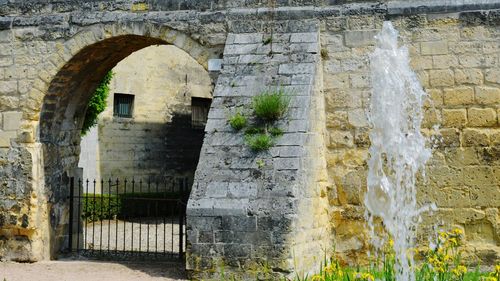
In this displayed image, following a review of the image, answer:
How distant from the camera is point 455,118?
7855 millimetres

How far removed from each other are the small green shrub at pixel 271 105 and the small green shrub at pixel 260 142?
267mm

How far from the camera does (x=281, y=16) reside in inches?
328

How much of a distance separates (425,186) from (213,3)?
11.1 ft

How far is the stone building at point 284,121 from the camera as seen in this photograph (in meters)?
6.79

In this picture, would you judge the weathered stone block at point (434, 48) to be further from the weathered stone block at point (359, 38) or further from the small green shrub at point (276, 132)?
the small green shrub at point (276, 132)

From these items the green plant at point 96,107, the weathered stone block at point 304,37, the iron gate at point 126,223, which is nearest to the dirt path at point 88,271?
the iron gate at point 126,223

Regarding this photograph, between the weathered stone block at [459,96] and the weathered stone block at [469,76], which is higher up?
the weathered stone block at [469,76]

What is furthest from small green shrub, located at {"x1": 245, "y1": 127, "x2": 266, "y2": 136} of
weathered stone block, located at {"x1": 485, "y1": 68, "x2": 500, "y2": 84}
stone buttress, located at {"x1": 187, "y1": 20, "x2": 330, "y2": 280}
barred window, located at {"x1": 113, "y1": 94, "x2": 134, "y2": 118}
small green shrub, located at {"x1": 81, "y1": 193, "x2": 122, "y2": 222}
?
barred window, located at {"x1": 113, "y1": 94, "x2": 134, "y2": 118}

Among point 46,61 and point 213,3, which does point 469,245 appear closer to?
point 213,3

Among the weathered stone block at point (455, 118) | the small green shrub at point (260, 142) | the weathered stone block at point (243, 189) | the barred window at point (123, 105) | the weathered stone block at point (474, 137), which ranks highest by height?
the barred window at point (123, 105)

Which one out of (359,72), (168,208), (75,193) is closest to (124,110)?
(168,208)

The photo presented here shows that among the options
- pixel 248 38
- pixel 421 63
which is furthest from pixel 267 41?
pixel 421 63

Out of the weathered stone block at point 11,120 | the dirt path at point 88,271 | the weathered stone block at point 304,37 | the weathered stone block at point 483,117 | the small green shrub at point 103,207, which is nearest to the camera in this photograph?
the dirt path at point 88,271

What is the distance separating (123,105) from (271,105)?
11.1 m
